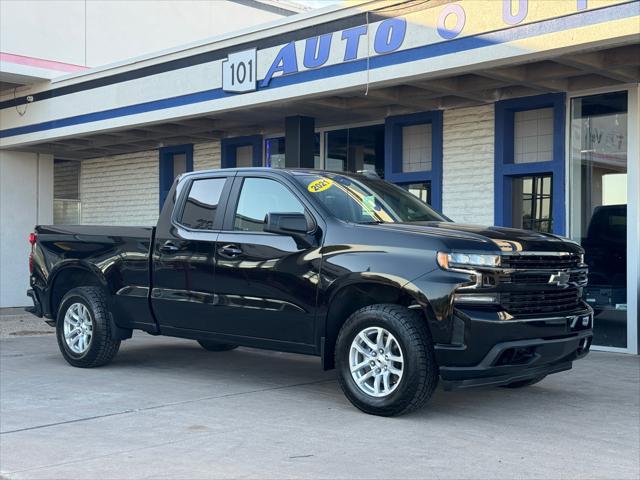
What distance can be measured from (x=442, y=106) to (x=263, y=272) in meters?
5.78

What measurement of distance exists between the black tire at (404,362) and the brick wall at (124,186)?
9874 mm

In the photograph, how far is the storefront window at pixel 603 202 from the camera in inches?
395

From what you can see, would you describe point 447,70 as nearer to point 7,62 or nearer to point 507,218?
point 507,218

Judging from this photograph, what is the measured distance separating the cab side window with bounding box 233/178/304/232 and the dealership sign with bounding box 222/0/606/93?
331cm

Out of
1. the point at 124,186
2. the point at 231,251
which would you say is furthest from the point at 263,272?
the point at 124,186

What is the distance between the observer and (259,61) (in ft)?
38.3

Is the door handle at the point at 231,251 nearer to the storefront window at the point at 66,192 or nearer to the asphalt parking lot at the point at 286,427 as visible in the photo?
the asphalt parking lot at the point at 286,427

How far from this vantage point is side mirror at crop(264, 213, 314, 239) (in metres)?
6.68

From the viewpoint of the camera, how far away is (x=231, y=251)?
7219mm

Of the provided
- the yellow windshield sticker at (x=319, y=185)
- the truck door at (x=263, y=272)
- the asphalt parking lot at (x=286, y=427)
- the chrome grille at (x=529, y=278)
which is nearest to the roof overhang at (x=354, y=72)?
the yellow windshield sticker at (x=319, y=185)

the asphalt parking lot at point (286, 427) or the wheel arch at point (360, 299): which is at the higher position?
the wheel arch at point (360, 299)

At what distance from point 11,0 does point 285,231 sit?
11.6 meters

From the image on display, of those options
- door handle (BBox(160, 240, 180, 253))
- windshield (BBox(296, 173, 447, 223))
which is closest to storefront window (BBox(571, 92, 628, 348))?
windshield (BBox(296, 173, 447, 223))

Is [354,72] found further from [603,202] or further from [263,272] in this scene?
[263,272]
